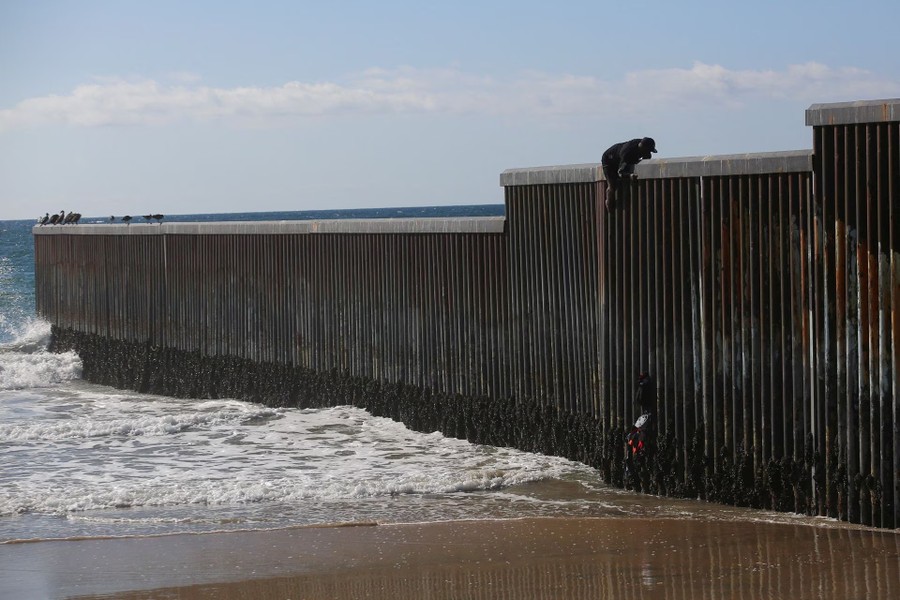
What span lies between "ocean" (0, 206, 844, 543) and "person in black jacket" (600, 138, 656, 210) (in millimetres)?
3436

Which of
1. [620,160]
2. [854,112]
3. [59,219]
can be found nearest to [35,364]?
[59,219]

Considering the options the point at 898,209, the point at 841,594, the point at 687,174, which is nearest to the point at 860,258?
the point at 898,209

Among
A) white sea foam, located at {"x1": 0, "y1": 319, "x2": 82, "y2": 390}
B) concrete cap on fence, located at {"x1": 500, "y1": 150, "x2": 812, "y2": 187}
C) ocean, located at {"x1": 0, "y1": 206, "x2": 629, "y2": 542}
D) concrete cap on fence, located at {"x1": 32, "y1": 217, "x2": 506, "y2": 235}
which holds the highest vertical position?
concrete cap on fence, located at {"x1": 500, "y1": 150, "x2": 812, "y2": 187}

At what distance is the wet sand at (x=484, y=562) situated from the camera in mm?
10016

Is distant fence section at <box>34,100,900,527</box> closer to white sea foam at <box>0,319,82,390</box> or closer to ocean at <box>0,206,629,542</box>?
A: ocean at <box>0,206,629,542</box>

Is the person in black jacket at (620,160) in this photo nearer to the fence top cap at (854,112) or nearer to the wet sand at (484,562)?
the fence top cap at (854,112)

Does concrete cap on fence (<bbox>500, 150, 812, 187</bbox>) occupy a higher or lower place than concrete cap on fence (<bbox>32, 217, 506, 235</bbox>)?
higher

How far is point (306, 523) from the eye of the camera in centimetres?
1298

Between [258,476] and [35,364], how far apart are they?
1480cm

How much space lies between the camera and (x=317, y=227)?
20812 millimetres

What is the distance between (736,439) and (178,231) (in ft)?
50.2

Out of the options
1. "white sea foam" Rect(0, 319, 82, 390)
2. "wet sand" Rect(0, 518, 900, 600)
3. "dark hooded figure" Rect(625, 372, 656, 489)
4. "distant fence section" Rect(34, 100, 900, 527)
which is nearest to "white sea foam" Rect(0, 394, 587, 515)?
"distant fence section" Rect(34, 100, 900, 527)

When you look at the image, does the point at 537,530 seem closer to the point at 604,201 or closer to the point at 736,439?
the point at 736,439

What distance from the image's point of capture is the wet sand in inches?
394
